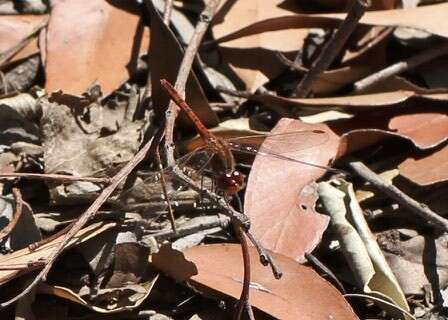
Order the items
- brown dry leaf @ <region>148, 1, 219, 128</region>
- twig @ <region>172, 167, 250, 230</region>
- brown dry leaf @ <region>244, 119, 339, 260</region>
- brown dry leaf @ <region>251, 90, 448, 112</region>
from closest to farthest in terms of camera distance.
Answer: twig @ <region>172, 167, 250, 230</region>, brown dry leaf @ <region>244, 119, 339, 260</region>, brown dry leaf @ <region>148, 1, 219, 128</region>, brown dry leaf @ <region>251, 90, 448, 112</region>

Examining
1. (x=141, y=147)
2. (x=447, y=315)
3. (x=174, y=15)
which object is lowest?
(x=447, y=315)

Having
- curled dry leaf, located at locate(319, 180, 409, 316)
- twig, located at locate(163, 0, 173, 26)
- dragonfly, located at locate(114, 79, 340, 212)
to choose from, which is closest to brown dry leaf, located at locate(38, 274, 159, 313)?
dragonfly, located at locate(114, 79, 340, 212)

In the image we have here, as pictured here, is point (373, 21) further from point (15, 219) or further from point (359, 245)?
point (15, 219)

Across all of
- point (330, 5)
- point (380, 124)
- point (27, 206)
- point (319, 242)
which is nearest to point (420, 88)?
point (380, 124)

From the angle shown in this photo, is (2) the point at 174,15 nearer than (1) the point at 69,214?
No

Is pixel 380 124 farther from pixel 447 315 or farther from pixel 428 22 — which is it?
pixel 447 315

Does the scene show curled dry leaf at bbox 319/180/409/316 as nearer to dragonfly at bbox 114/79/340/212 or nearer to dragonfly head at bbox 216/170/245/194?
dragonfly at bbox 114/79/340/212

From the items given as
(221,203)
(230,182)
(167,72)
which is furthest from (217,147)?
(221,203)
